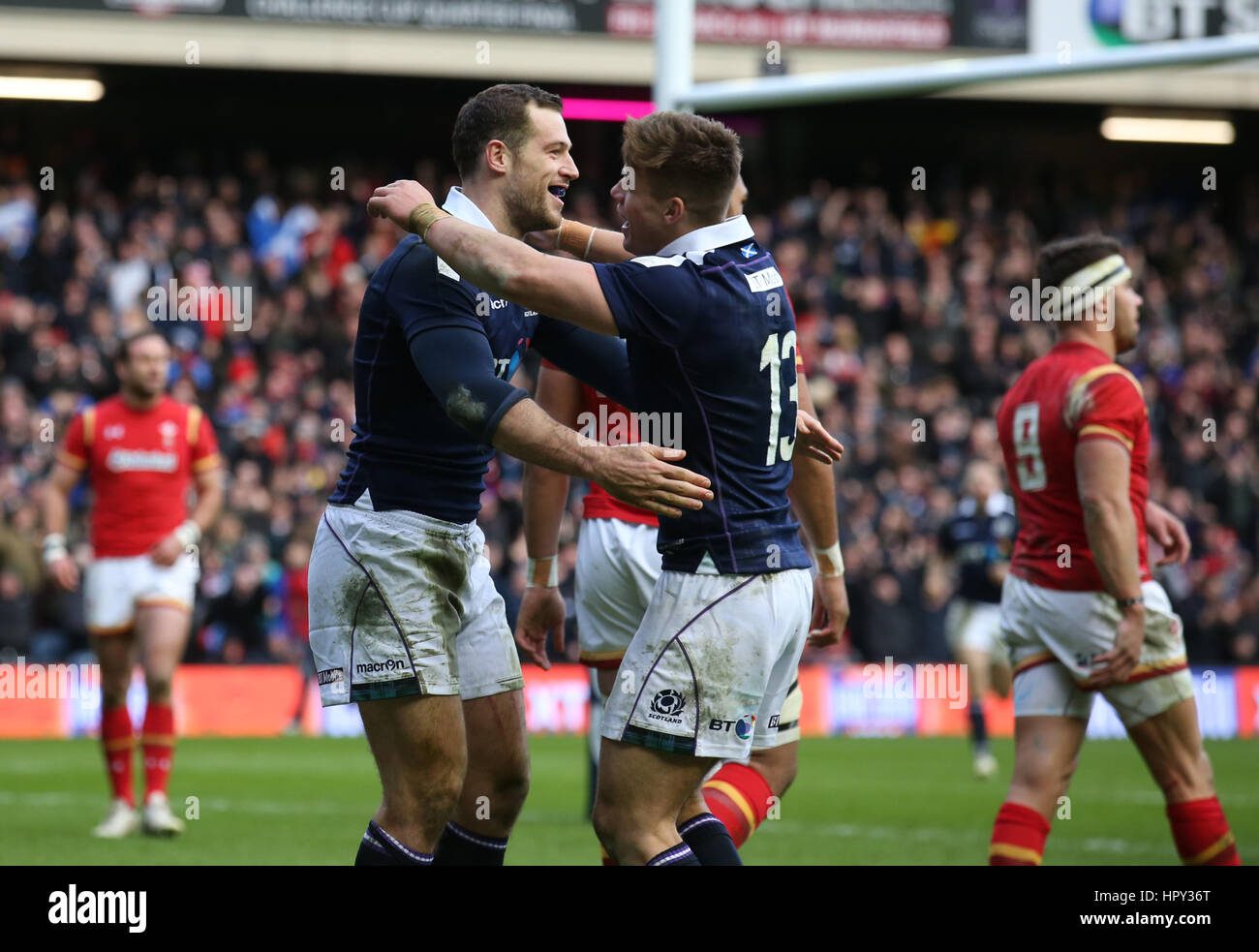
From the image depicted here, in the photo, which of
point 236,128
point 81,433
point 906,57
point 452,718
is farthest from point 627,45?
point 452,718

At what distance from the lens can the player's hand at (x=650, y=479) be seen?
410 centimetres

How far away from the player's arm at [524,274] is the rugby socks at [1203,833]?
2813 millimetres

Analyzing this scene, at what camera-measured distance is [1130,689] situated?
5742 millimetres

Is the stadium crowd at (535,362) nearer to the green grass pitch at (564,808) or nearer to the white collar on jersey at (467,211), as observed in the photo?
the green grass pitch at (564,808)

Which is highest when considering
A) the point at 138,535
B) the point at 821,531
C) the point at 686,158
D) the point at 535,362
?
the point at 686,158

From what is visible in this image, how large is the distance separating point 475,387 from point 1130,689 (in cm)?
268

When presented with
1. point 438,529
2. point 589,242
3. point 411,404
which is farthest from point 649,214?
point 589,242

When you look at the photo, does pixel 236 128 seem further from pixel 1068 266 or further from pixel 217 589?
pixel 1068 266

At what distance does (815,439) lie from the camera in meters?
4.98

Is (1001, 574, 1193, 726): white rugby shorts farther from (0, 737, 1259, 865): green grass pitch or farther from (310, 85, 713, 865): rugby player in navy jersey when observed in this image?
(0, 737, 1259, 865): green grass pitch

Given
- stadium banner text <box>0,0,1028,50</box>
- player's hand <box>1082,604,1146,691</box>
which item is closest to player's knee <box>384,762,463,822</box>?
player's hand <box>1082,604,1146,691</box>

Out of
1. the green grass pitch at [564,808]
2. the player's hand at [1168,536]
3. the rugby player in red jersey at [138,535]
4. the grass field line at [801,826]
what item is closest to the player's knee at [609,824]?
the player's hand at [1168,536]

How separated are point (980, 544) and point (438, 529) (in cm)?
925

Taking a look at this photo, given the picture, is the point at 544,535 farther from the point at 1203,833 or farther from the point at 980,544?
the point at 980,544
